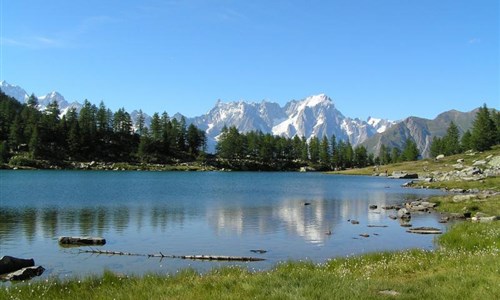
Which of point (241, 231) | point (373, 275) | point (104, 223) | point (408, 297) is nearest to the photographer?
point (408, 297)

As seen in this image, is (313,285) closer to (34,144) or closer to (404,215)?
→ (404,215)

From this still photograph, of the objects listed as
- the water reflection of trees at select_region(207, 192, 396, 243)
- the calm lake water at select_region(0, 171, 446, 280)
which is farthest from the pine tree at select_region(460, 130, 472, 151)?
the calm lake water at select_region(0, 171, 446, 280)

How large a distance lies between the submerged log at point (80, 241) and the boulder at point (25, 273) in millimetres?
7970

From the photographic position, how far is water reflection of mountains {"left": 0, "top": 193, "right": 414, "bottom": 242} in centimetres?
3744

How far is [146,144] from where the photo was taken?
189 meters

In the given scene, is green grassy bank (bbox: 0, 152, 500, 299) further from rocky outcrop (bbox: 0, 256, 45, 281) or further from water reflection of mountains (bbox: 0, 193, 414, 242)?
water reflection of mountains (bbox: 0, 193, 414, 242)

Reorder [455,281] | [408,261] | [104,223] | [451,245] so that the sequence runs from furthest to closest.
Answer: [104,223] < [451,245] < [408,261] < [455,281]

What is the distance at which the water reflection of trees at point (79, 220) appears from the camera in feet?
118

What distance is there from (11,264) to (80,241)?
28.7 feet

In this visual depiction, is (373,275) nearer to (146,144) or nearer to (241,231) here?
(241,231)

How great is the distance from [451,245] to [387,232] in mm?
12588

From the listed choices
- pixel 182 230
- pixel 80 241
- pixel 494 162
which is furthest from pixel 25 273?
pixel 494 162

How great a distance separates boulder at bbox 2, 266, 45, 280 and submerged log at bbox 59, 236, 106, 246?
7970 mm

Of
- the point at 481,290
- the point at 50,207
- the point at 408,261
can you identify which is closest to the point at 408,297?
the point at 481,290
